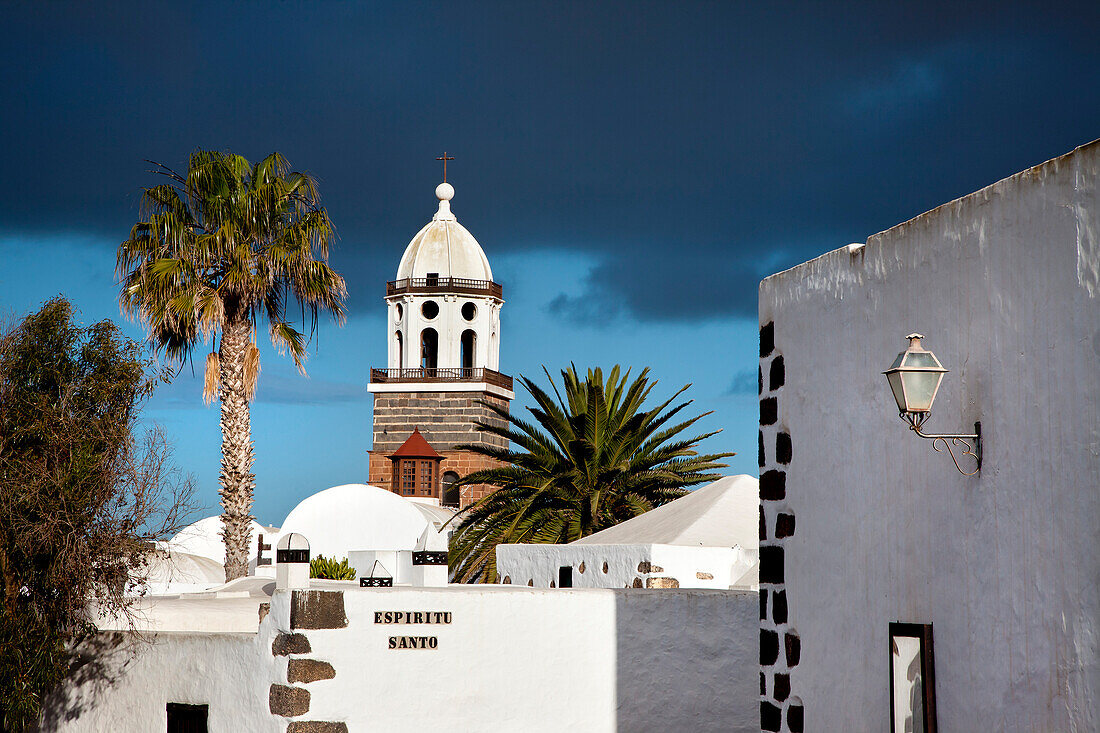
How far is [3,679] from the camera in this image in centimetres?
1183

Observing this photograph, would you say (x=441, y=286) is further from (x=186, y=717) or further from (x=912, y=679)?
(x=912, y=679)

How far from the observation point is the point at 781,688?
773cm

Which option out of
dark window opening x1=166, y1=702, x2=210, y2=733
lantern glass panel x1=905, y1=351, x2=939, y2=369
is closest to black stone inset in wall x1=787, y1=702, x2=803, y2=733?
lantern glass panel x1=905, y1=351, x2=939, y2=369

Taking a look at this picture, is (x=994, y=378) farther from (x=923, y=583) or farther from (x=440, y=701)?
(x=440, y=701)

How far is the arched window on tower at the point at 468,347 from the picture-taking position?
56.7 m

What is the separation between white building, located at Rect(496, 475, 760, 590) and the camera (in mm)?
14875

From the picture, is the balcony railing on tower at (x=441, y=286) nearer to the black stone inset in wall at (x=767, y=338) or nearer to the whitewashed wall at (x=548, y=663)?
the whitewashed wall at (x=548, y=663)

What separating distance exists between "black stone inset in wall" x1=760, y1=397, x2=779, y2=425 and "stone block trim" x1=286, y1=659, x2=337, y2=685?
4.26m

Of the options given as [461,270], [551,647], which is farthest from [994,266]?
[461,270]

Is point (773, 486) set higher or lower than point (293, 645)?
higher

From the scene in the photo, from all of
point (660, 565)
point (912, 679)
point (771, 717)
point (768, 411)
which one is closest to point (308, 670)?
point (771, 717)

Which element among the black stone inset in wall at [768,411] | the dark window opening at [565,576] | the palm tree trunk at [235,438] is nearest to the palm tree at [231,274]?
the palm tree trunk at [235,438]

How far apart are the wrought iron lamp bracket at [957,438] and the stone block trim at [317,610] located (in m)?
5.59

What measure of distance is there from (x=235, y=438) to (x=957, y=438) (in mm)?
16953
